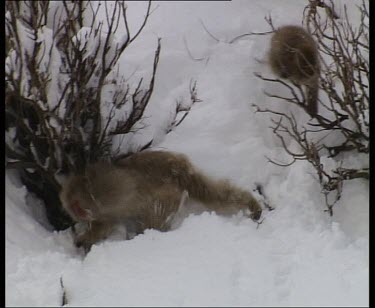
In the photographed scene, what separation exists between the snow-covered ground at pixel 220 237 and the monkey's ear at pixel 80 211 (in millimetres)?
190

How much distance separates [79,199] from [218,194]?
2.59 ft

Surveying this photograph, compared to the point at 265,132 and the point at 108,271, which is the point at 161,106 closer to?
the point at 265,132

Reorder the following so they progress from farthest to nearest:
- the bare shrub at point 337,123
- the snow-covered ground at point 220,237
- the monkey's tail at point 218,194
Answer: the monkey's tail at point 218,194, the bare shrub at point 337,123, the snow-covered ground at point 220,237

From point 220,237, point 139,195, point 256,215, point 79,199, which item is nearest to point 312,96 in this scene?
point 256,215

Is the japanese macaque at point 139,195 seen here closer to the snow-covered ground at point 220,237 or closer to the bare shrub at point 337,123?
the snow-covered ground at point 220,237

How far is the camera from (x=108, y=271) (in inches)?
121

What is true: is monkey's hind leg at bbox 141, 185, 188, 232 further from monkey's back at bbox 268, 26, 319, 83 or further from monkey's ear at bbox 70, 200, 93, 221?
monkey's back at bbox 268, 26, 319, 83

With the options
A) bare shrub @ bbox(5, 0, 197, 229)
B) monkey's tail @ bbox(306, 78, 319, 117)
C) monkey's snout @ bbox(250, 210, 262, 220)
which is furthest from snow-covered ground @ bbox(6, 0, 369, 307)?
monkey's tail @ bbox(306, 78, 319, 117)

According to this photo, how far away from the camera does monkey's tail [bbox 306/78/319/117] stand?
3.58 m

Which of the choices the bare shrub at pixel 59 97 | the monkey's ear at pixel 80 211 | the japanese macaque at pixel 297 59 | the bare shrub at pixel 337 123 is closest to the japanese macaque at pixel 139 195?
the monkey's ear at pixel 80 211

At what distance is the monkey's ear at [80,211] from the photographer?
11.6 ft

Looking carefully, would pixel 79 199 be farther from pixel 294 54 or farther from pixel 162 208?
pixel 294 54

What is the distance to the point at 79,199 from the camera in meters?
3.52

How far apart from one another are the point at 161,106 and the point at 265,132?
29.5 inches
